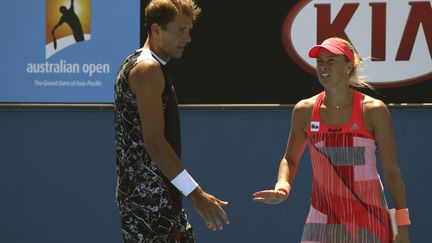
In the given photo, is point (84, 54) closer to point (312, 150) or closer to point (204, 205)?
point (312, 150)

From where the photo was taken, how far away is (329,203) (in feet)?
15.0

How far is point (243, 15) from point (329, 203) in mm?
2895

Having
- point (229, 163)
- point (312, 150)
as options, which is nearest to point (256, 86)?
point (229, 163)

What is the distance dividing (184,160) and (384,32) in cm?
191

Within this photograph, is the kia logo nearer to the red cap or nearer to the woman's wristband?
the red cap

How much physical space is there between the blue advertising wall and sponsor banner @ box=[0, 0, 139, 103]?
0.18 metres

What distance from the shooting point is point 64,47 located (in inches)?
289

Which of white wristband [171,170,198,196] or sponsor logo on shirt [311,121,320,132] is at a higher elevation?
sponsor logo on shirt [311,121,320,132]

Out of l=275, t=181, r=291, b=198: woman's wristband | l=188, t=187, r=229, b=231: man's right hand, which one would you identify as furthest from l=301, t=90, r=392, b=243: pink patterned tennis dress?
l=188, t=187, r=229, b=231: man's right hand

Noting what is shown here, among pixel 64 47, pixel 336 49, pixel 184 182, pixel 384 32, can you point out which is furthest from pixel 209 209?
pixel 64 47

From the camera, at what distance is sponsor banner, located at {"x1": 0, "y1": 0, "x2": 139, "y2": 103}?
725cm

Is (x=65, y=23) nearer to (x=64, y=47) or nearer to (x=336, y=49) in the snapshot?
(x=64, y=47)

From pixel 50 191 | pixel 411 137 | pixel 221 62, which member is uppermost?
pixel 221 62

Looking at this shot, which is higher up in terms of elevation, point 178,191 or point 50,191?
point 178,191
